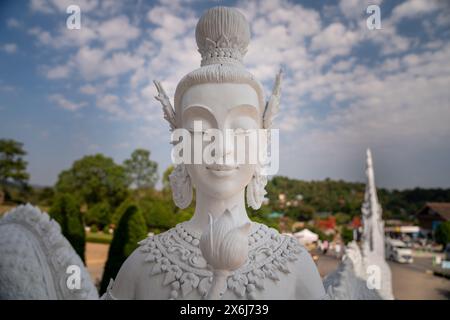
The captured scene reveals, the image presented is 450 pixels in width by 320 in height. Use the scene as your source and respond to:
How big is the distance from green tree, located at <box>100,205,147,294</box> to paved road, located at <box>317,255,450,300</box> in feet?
13.5

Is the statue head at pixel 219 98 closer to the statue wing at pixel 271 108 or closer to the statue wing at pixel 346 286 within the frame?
the statue wing at pixel 271 108

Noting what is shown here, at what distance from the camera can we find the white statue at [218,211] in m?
1.41

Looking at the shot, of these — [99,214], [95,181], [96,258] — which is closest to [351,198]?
[99,214]

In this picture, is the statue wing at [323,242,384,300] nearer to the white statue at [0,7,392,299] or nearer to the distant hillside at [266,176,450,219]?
the white statue at [0,7,392,299]

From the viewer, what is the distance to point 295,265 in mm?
1500

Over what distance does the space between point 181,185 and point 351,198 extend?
3018 centimetres

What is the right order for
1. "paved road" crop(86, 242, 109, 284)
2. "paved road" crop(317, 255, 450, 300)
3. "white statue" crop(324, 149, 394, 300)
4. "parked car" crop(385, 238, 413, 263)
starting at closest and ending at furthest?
1. "white statue" crop(324, 149, 394, 300)
2. "paved road" crop(317, 255, 450, 300)
3. "paved road" crop(86, 242, 109, 284)
4. "parked car" crop(385, 238, 413, 263)

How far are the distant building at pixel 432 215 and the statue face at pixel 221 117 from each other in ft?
74.4

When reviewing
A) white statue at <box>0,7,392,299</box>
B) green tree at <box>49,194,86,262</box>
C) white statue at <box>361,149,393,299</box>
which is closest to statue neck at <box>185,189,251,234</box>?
white statue at <box>0,7,392,299</box>

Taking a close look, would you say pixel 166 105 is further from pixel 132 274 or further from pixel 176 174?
pixel 132 274

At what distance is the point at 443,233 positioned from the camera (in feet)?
57.3

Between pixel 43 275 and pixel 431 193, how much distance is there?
110 feet

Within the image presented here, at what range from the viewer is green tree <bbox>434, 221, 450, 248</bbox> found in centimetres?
1722
